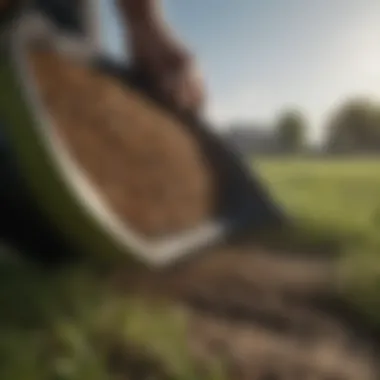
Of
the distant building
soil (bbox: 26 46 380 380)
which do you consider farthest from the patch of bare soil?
the distant building

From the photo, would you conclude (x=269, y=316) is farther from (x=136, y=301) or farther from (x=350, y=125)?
(x=350, y=125)

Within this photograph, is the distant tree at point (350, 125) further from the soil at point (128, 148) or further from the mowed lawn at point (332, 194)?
the soil at point (128, 148)

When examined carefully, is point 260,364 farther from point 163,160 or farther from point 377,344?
point 163,160

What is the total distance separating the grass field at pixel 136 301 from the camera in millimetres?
501

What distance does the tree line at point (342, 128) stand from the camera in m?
0.67

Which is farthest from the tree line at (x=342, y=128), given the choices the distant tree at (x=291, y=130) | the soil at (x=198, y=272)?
the soil at (x=198, y=272)

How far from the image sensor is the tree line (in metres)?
0.67

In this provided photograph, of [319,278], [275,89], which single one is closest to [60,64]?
[275,89]

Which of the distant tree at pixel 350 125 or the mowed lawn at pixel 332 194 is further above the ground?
the distant tree at pixel 350 125

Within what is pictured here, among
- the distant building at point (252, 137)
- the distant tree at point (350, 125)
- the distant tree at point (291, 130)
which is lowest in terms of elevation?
the distant building at point (252, 137)

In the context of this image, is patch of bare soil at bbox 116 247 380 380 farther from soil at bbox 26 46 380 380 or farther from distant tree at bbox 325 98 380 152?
distant tree at bbox 325 98 380 152

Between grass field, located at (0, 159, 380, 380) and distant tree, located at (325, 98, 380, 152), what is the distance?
0.7 inches

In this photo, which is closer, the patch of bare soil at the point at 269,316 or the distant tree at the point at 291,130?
the patch of bare soil at the point at 269,316

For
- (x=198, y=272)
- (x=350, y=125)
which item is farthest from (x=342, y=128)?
(x=198, y=272)
